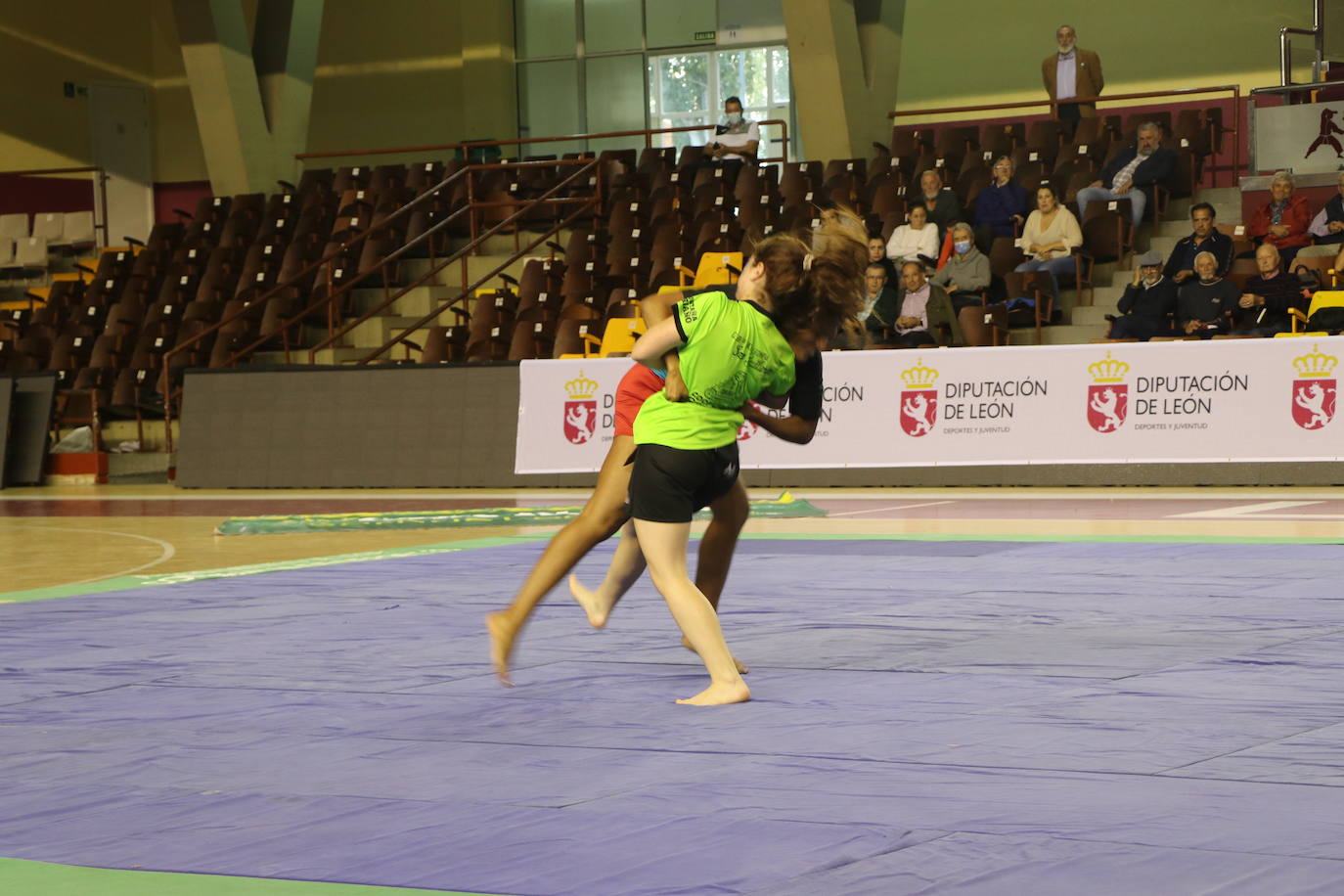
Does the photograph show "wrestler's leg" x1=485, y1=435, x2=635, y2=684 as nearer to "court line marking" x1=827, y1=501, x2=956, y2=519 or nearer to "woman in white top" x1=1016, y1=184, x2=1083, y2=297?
"court line marking" x1=827, y1=501, x2=956, y2=519

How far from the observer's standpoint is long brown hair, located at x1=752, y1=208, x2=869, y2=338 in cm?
553

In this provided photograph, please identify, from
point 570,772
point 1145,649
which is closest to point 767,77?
point 1145,649

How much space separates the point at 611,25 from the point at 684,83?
1904 millimetres

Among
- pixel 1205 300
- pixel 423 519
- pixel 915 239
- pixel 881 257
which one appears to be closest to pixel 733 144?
pixel 915 239

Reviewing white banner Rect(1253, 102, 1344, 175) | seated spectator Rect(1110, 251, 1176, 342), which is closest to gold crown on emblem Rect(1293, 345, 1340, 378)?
seated spectator Rect(1110, 251, 1176, 342)

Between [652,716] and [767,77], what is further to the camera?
[767,77]

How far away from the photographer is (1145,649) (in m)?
6.63

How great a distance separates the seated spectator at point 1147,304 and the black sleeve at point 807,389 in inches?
447

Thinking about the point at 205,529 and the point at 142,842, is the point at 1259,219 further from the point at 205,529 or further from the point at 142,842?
the point at 142,842

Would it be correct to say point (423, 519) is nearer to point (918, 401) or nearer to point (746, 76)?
point (918, 401)

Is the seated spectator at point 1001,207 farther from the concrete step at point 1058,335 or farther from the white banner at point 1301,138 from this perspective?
the white banner at point 1301,138

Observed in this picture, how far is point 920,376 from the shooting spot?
16.2 metres

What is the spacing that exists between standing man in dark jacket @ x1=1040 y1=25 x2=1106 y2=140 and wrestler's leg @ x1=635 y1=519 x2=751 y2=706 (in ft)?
58.3

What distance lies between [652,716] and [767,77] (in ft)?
90.3
